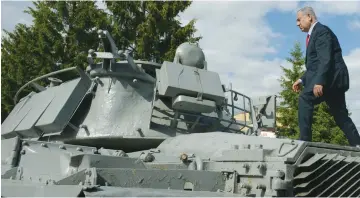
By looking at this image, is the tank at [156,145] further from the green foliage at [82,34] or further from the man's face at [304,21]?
the green foliage at [82,34]

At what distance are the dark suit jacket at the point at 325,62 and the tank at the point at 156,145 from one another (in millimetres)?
771

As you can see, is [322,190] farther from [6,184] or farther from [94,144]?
[94,144]

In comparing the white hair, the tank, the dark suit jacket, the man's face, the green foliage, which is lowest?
the tank

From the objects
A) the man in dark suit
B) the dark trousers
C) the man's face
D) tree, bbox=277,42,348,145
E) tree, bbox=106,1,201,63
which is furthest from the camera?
tree, bbox=106,1,201,63

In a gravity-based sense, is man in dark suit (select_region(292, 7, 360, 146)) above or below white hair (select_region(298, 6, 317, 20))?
below

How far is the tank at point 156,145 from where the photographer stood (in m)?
4.59

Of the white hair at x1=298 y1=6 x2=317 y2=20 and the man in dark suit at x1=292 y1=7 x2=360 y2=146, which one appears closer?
the man in dark suit at x1=292 y1=7 x2=360 y2=146

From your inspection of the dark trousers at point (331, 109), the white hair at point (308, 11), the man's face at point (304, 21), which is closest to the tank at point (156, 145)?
the dark trousers at point (331, 109)

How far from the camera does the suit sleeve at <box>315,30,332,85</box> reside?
536cm

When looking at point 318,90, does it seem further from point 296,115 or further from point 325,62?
point 296,115

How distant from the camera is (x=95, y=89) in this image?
7.68m

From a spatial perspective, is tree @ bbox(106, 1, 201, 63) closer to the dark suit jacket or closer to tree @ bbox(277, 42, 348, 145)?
tree @ bbox(277, 42, 348, 145)

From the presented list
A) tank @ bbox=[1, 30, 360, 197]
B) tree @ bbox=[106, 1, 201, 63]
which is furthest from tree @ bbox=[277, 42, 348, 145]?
tank @ bbox=[1, 30, 360, 197]

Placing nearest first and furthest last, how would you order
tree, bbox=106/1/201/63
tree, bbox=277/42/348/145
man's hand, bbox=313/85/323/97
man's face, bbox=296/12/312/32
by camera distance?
man's hand, bbox=313/85/323/97 < man's face, bbox=296/12/312/32 < tree, bbox=277/42/348/145 < tree, bbox=106/1/201/63
